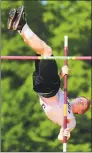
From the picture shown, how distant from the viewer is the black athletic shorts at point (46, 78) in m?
8.23

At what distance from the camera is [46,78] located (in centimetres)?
830

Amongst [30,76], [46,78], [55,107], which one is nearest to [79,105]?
[55,107]

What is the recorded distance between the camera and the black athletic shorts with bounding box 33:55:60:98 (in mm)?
8227

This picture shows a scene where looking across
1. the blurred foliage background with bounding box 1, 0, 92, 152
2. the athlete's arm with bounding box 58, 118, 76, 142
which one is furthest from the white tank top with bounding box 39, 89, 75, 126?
the blurred foliage background with bounding box 1, 0, 92, 152

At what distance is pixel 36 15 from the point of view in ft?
62.0

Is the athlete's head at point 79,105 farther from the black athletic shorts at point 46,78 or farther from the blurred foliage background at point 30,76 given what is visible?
the blurred foliage background at point 30,76

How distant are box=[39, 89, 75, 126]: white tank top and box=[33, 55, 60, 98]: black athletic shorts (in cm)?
10

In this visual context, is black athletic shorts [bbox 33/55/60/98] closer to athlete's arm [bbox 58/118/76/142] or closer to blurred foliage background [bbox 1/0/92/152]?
athlete's arm [bbox 58/118/76/142]

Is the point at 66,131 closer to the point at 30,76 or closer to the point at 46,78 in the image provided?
the point at 46,78

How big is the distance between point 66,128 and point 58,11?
10596 mm

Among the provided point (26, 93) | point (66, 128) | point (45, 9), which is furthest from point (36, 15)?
point (66, 128)

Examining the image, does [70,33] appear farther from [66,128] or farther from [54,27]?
[66,128]

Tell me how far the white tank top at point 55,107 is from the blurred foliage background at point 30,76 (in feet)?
32.1

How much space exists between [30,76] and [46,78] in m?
10.2
